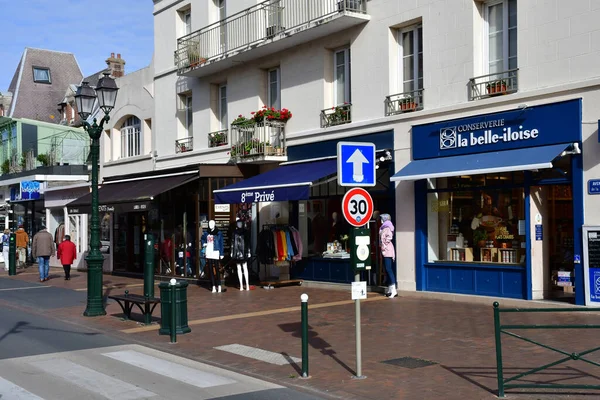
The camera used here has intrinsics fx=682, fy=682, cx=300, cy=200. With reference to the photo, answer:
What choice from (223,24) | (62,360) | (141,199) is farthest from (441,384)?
(223,24)

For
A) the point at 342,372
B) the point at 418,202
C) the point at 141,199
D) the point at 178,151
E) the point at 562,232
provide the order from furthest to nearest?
the point at 178,151, the point at 141,199, the point at 418,202, the point at 562,232, the point at 342,372

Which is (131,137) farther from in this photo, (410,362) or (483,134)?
(410,362)

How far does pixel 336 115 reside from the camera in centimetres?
1711

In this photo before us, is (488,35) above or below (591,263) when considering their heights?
above

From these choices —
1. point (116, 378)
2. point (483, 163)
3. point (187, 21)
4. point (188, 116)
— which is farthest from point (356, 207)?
point (187, 21)

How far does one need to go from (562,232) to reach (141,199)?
11.5 meters

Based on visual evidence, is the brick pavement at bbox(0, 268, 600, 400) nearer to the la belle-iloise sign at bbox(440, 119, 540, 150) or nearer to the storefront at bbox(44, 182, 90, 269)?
the la belle-iloise sign at bbox(440, 119, 540, 150)

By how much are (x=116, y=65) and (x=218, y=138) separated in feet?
49.0

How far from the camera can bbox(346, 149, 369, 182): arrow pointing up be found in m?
8.16

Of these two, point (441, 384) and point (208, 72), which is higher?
point (208, 72)

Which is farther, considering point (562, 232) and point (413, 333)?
point (562, 232)

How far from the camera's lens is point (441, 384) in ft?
24.8

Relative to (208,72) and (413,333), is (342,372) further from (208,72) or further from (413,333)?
(208,72)

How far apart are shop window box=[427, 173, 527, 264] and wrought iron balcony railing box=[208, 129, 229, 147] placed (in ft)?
25.9
